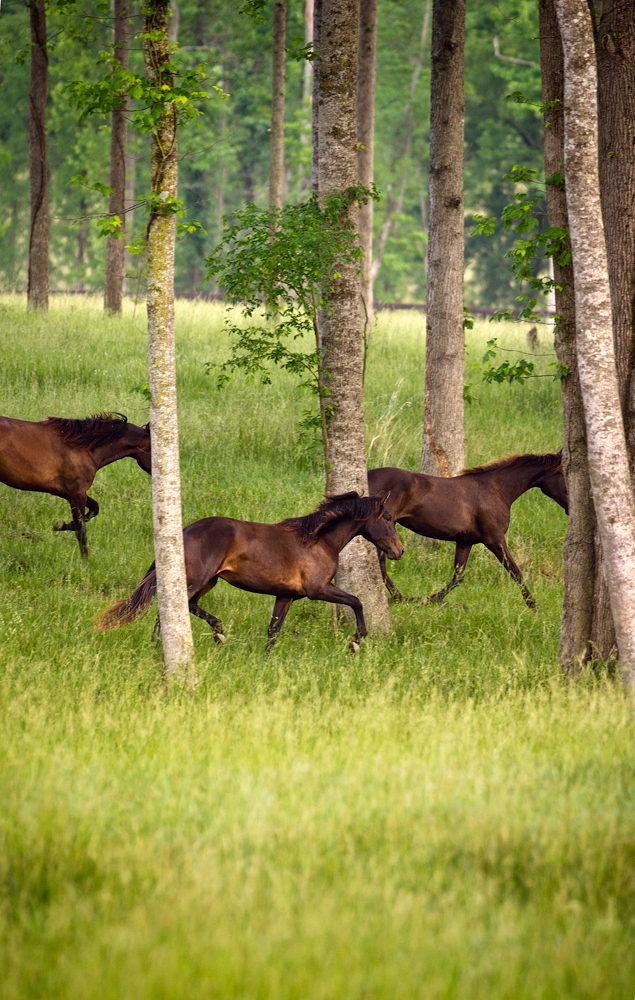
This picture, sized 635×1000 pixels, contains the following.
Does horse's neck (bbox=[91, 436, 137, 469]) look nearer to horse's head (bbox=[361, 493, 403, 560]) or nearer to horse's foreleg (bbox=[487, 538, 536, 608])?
horse's head (bbox=[361, 493, 403, 560])

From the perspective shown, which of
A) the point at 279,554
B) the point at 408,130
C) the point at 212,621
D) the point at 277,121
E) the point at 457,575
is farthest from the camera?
the point at 408,130

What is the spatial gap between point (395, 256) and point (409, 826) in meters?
45.7

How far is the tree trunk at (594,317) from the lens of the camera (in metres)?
6.43

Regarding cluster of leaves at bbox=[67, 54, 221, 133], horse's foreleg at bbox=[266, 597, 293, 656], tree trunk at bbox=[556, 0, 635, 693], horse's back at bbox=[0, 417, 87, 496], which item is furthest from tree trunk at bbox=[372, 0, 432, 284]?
cluster of leaves at bbox=[67, 54, 221, 133]

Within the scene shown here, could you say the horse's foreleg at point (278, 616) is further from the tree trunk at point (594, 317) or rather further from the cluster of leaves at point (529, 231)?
the cluster of leaves at point (529, 231)

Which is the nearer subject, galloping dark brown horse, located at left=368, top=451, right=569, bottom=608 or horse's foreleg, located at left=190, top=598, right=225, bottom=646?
horse's foreleg, located at left=190, top=598, right=225, bottom=646

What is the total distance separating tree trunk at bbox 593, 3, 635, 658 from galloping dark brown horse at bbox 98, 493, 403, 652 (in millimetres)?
2468

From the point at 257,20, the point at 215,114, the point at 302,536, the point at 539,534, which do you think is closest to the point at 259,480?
the point at 539,534

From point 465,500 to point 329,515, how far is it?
291 cm

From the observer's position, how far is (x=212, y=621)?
8180 mm

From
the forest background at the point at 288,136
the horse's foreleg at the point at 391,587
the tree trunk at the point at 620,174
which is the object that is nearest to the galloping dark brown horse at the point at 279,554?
the horse's foreleg at the point at 391,587

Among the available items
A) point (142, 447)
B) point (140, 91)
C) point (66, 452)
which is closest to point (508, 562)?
point (142, 447)

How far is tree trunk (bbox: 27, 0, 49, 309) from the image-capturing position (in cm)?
1916

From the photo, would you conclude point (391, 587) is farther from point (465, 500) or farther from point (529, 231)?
point (529, 231)
